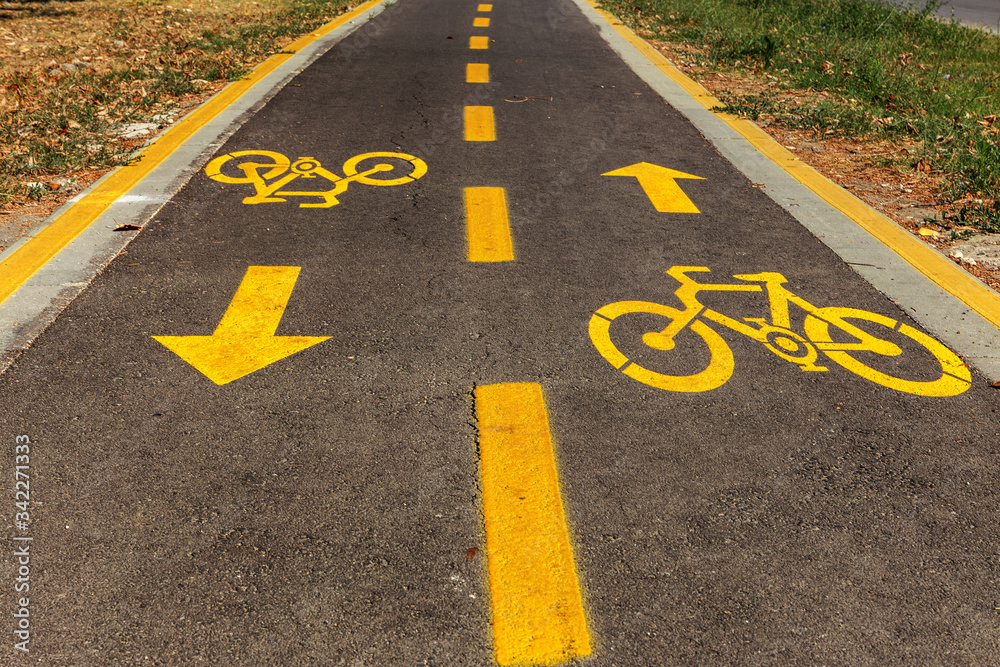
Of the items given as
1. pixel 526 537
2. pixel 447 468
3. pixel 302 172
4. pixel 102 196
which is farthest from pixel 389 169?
pixel 526 537

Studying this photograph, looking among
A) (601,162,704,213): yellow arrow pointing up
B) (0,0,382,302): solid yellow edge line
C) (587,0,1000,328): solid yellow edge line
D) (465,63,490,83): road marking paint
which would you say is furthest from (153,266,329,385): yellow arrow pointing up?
(465,63,490,83): road marking paint

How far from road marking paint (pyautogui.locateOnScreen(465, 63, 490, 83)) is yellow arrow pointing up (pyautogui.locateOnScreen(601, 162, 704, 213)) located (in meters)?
4.00

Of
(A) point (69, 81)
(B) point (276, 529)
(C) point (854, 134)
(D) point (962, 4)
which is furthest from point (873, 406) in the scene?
(D) point (962, 4)

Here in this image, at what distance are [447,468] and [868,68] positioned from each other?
875cm

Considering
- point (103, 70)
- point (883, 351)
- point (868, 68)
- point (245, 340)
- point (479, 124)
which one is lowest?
point (103, 70)

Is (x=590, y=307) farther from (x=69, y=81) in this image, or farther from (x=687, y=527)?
(x=69, y=81)

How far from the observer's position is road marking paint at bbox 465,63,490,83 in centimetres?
1005

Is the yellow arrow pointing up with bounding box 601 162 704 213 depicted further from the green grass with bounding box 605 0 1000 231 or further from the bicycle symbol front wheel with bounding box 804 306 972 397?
the green grass with bounding box 605 0 1000 231

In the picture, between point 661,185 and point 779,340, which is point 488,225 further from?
point 779,340

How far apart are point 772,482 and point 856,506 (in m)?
0.29

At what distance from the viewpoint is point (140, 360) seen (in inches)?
143

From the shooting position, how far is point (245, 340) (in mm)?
3852

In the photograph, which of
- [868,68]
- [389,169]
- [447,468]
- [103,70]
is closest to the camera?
[447,468]

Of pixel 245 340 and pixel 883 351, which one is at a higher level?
pixel 883 351
